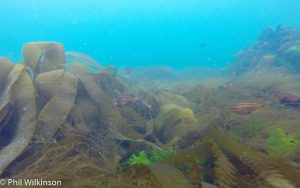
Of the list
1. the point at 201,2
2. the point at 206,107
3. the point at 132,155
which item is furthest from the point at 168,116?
the point at 201,2

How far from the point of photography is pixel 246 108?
468 cm

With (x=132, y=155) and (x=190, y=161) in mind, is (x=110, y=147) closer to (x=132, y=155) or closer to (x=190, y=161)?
(x=132, y=155)

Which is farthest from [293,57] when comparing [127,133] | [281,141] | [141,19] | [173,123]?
[141,19]

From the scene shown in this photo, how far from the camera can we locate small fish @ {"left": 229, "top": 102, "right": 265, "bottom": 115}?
461 centimetres

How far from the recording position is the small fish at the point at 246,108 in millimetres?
4613

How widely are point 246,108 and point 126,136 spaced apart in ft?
6.77

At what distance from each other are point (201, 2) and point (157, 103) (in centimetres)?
11728

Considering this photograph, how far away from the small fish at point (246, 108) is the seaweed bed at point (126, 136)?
14 millimetres

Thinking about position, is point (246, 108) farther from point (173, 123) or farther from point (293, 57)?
point (293, 57)

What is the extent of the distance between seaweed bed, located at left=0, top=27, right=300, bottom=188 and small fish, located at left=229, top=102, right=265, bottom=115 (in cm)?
1

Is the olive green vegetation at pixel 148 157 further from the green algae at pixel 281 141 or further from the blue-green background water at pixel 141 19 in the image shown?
the blue-green background water at pixel 141 19

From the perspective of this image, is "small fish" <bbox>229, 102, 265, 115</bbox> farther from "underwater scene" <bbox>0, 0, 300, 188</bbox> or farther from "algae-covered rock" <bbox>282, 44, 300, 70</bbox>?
"algae-covered rock" <bbox>282, 44, 300, 70</bbox>

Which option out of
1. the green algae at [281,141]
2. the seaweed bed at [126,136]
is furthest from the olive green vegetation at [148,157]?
the green algae at [281,141]

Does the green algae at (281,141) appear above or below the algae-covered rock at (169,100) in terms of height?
below
